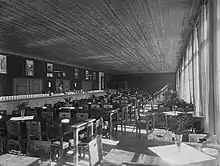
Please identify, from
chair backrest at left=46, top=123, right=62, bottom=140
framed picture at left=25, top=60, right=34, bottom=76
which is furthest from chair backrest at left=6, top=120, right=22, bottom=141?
framed picture at left=25, top=60, right=34, bottom=76

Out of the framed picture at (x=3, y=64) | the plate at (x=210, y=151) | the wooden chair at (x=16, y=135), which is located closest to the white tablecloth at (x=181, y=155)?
the plate at (x=210, y=151)

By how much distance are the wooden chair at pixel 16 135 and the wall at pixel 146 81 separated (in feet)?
53.4

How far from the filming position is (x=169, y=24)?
13.5ft

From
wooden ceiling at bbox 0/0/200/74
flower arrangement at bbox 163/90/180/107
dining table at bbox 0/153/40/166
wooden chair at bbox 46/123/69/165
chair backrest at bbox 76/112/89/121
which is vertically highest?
wooden ceiling at bbox 0/0/200/74

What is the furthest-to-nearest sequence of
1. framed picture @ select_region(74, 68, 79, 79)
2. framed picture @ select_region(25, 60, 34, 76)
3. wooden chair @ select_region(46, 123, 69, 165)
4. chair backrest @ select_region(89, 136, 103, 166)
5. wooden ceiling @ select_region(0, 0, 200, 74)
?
framed picture @ select_region(74, 68, 79, 79) → framed picture @ select_region(25, 60, 34, 76) → wooden ceiling @ select_region(0, 0, 200, 74) → wooden chair @ select_region(46, 123, 69, 165) → chair backrest @ select_region(89, 136, 103, 166)

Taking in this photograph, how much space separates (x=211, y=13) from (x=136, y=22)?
1573mm

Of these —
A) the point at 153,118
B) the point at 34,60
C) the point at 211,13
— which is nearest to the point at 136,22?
the point at 211,13

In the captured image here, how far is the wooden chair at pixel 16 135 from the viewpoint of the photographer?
274 cm

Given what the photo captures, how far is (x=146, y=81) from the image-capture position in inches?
733

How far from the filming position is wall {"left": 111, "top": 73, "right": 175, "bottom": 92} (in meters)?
18.2

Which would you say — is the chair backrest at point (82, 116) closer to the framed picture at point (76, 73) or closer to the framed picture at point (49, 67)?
the framed picture at point (49, 67)

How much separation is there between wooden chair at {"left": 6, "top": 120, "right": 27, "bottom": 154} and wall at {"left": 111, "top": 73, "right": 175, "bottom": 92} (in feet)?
53.4

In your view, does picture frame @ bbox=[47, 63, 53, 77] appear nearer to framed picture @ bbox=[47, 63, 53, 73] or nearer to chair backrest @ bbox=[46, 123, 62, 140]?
framed picture @ bbox=[47, 63, 53, 73]

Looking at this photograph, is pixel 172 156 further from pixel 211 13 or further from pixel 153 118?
pixel 153 118
